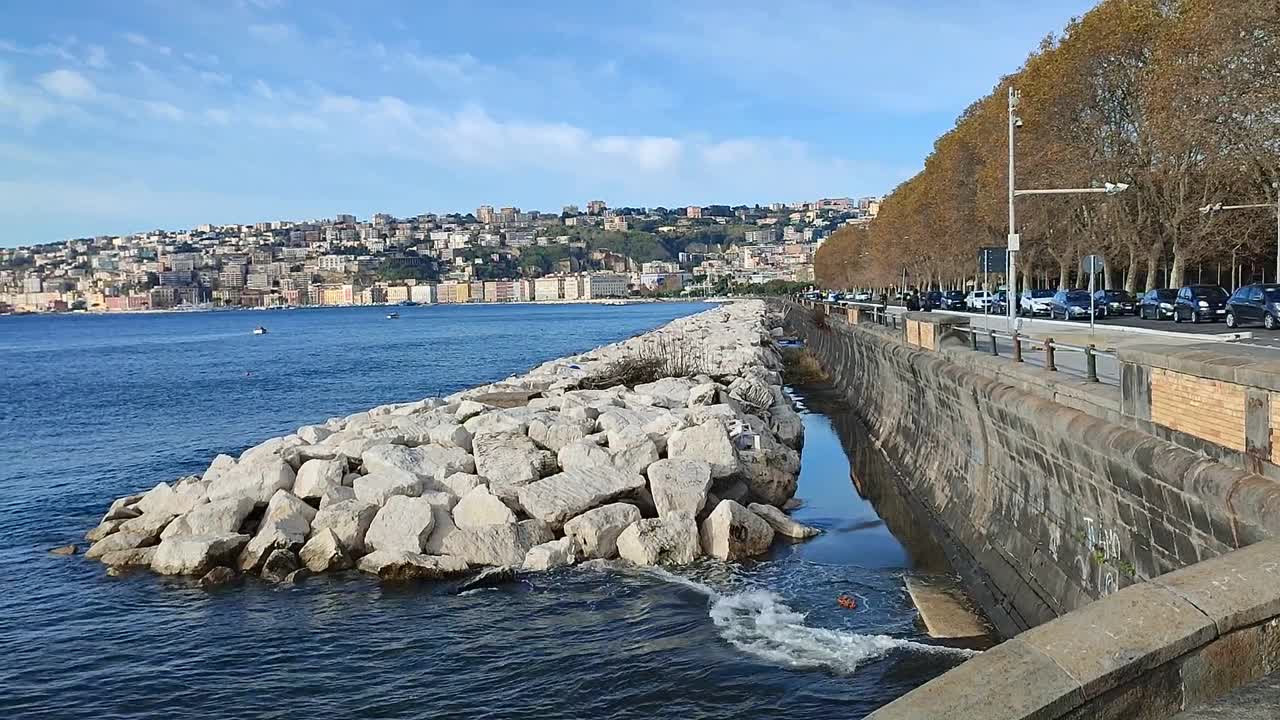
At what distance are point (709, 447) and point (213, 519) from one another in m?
6.46

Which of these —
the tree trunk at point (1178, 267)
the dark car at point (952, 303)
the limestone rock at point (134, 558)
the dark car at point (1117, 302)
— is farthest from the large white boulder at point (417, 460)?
the dark car at point (952, 303)

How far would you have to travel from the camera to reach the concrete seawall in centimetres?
433

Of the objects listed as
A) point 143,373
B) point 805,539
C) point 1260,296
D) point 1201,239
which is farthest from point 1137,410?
point 143,373

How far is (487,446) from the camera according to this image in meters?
16.9

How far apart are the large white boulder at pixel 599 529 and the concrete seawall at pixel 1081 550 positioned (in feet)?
13.1

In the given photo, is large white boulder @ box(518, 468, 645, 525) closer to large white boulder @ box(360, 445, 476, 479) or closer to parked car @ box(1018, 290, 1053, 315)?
large white boulder @ box(360, 445, 476, 479)

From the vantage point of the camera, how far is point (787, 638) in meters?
10.8

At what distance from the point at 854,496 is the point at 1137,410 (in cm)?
1029

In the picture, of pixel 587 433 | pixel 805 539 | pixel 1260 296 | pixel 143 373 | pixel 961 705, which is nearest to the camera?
pixel 961 705

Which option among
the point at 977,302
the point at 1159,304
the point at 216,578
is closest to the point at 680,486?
the point at 216,578

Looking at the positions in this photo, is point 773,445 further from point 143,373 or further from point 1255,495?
point 143,373

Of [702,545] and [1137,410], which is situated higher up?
[1137,410]

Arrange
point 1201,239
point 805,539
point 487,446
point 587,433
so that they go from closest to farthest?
point 805,539 → point 487,446 → point 587,433 → point 1201,239

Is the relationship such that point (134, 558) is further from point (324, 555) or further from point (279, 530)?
point (324, 555)
